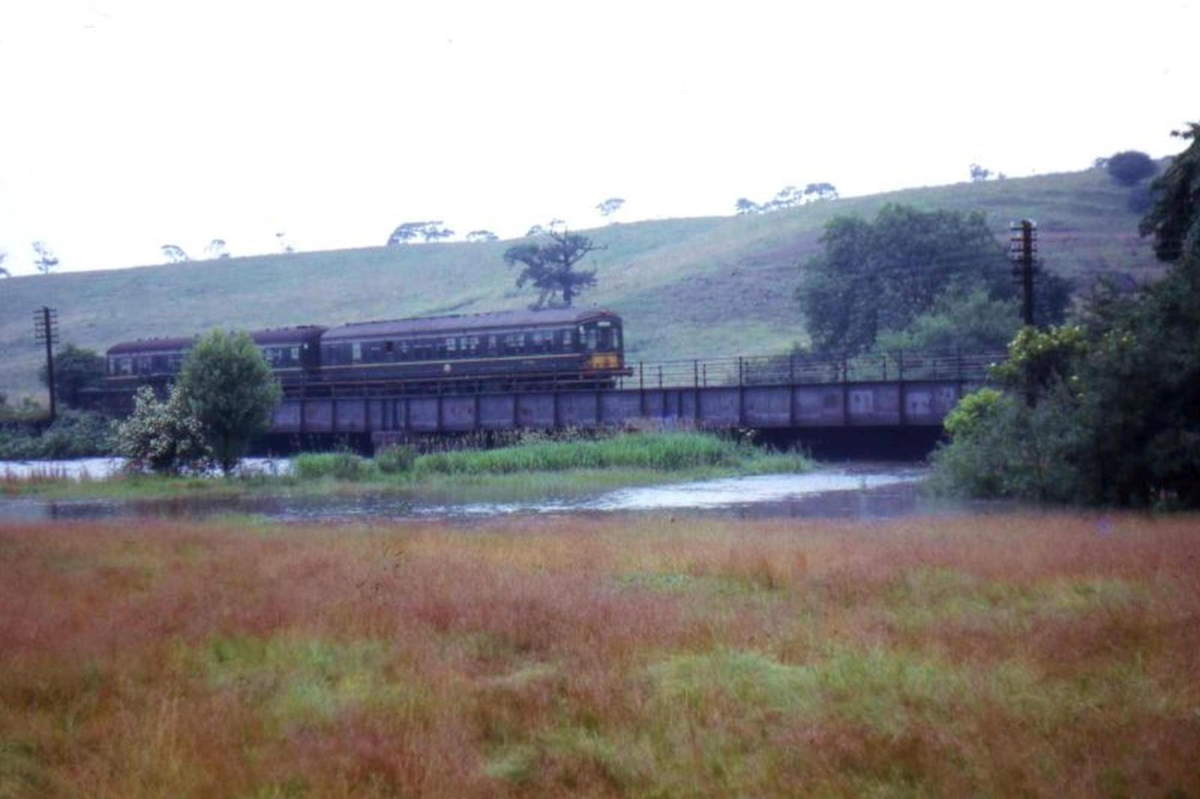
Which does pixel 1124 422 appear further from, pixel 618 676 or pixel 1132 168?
pixel 1132 168

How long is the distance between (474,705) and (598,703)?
0.91 m

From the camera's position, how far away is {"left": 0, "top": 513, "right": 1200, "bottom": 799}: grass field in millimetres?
8328

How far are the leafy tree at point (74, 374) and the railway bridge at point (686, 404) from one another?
14711 millimetres

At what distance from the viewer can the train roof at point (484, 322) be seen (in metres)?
57.9

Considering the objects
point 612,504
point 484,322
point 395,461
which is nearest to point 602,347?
point 484,322

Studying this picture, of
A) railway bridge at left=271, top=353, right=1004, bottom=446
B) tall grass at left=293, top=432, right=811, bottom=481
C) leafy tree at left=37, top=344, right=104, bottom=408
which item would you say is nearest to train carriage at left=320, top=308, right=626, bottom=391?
railway bridge at left=271, top=353, right=1004, bottom=446

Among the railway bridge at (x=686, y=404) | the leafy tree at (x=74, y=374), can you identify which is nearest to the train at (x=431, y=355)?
the railway bridge at (x=686, y=404)

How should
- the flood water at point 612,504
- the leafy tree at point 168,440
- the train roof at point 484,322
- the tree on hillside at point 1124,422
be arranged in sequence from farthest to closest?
the train roof at point 484,322 → the leafy tree at point 168,440 → the flood water at point 612,504 → the tree on hillside at point 1124,422

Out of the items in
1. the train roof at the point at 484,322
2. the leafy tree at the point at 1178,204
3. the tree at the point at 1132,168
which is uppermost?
the tree at the point at 1132,168

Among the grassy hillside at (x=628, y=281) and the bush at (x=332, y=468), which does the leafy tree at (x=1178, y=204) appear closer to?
the bush at (x=332, y=468)

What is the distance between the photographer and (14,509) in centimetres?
3622

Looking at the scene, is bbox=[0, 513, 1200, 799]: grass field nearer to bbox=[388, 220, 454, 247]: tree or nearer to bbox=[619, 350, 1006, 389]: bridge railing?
bbox=[619, 350, 1006, 389]: bridge railing

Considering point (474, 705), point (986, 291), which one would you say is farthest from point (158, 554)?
point (986, 291)

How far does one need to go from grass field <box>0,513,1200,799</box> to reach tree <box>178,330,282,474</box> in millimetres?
27932
